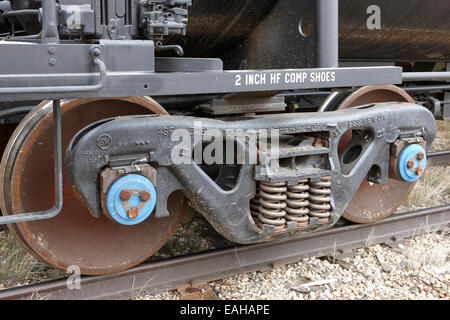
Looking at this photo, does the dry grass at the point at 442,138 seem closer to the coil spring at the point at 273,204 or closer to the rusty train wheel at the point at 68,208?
the coil spring at the point at 273,204

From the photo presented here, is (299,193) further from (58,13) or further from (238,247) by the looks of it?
(58,13)

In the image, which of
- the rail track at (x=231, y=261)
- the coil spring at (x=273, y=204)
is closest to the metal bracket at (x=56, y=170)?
the rail track at (x=231, y=261)

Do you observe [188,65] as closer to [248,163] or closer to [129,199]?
[248,163]

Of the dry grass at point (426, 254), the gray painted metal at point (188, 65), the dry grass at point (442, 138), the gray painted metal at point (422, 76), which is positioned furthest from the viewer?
the dry grass at point (442, 138)

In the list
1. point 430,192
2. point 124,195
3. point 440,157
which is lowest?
point 430,192

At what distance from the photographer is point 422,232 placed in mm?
4035

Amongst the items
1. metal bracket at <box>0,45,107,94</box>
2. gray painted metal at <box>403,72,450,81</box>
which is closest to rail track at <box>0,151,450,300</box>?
gray painted metal at <box>403,72,450,81</box>

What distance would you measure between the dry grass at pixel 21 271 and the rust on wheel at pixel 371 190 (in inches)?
86.7

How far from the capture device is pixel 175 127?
103 inches

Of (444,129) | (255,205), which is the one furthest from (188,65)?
(444,129)

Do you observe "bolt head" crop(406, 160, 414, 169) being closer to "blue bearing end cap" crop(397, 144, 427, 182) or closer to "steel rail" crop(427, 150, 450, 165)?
"blue bearing end cap" crop(397, 144, 427, 182)

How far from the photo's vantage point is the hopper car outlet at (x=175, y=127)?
7.47 feet

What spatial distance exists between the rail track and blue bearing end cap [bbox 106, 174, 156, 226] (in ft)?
2.08

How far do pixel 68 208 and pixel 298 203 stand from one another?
139 centimetres
